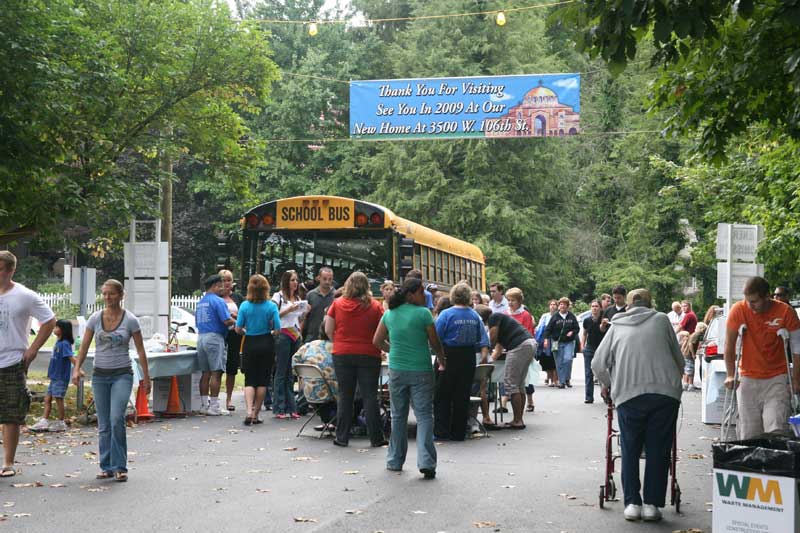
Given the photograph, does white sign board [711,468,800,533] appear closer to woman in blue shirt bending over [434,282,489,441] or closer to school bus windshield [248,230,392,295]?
woman in blue shirt bending over [434,282,489,441]

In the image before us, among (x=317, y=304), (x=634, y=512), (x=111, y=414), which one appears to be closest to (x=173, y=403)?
(x=317, y=304)

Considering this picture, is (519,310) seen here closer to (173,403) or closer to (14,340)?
(173,403)

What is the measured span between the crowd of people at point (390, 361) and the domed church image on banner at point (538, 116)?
18.8ft

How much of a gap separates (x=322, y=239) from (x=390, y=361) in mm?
10192

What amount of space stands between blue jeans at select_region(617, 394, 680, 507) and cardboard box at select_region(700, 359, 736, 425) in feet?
21.1

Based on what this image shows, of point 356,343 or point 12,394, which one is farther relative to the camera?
point 356,343

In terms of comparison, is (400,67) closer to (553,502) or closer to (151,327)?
(151,327)

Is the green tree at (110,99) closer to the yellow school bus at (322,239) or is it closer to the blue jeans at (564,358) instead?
the yellow school bus at (322,239)

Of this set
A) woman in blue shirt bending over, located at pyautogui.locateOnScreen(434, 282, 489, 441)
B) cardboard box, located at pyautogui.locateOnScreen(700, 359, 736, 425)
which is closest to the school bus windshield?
cardboard box, located at pyautogui.locateOnScreen(700, 359, 736, 425)

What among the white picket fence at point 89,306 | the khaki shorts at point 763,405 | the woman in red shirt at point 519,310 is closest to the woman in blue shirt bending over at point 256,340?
the woman in red shirt at point 519,310

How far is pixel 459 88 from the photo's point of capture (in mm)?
22734

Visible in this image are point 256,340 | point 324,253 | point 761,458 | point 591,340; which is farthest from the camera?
point 324,253

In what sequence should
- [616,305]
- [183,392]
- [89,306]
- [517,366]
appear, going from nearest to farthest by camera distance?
[517,366]
[183,392]
[616,305]
[89,306]

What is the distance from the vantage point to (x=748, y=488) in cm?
674
